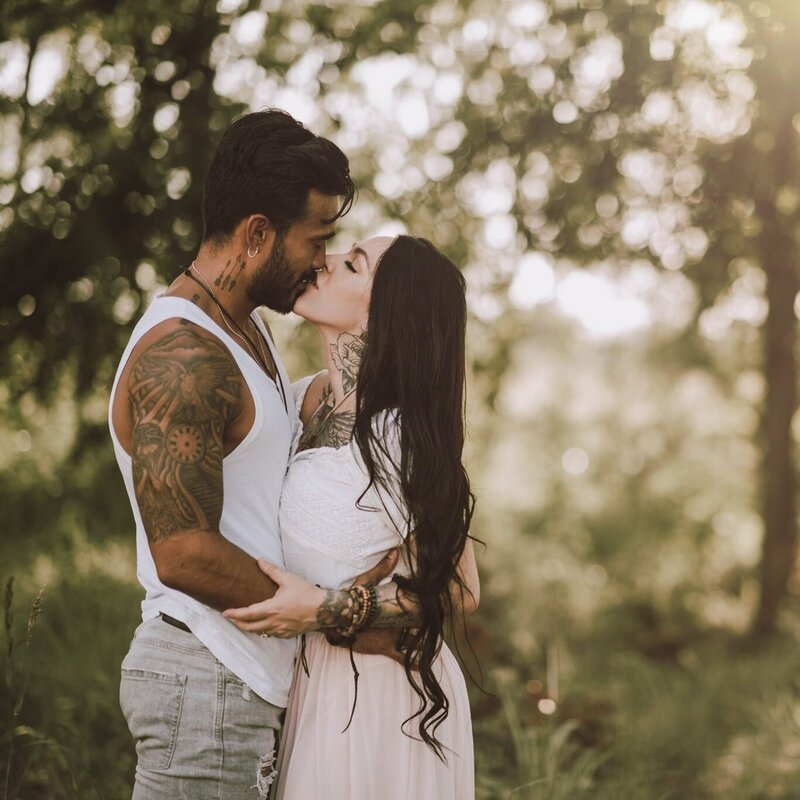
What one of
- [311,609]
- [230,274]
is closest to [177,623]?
[311,609]

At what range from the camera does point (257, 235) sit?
2.72 meters

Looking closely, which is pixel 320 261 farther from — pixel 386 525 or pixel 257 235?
pixel 386 525

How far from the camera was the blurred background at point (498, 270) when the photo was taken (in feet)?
12.7

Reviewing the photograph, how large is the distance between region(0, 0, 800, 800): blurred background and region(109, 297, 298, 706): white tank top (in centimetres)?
74

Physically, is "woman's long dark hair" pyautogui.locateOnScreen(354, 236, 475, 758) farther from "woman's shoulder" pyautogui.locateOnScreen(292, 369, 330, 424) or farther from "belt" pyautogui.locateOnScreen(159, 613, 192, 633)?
"belt" pyautogui.locateOnScreen(159, 613, 192, 633)

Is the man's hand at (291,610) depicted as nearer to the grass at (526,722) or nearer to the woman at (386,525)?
the woman at (386,525)

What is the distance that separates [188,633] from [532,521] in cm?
1007

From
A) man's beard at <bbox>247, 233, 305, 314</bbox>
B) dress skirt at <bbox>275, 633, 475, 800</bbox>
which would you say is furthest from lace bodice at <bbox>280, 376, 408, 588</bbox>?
man's beard at <bbox>247, 233, 305, 314</bbox>

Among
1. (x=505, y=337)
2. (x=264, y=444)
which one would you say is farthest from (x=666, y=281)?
(x=264, y=444)

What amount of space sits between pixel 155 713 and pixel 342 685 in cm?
56

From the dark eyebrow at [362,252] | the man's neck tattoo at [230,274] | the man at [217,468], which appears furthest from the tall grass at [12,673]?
the dark eyebrow at [362,252]

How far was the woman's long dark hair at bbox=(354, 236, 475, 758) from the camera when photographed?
2744 millimetres

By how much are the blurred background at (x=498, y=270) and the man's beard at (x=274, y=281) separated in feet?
3.78

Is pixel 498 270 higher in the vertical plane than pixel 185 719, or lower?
higher
